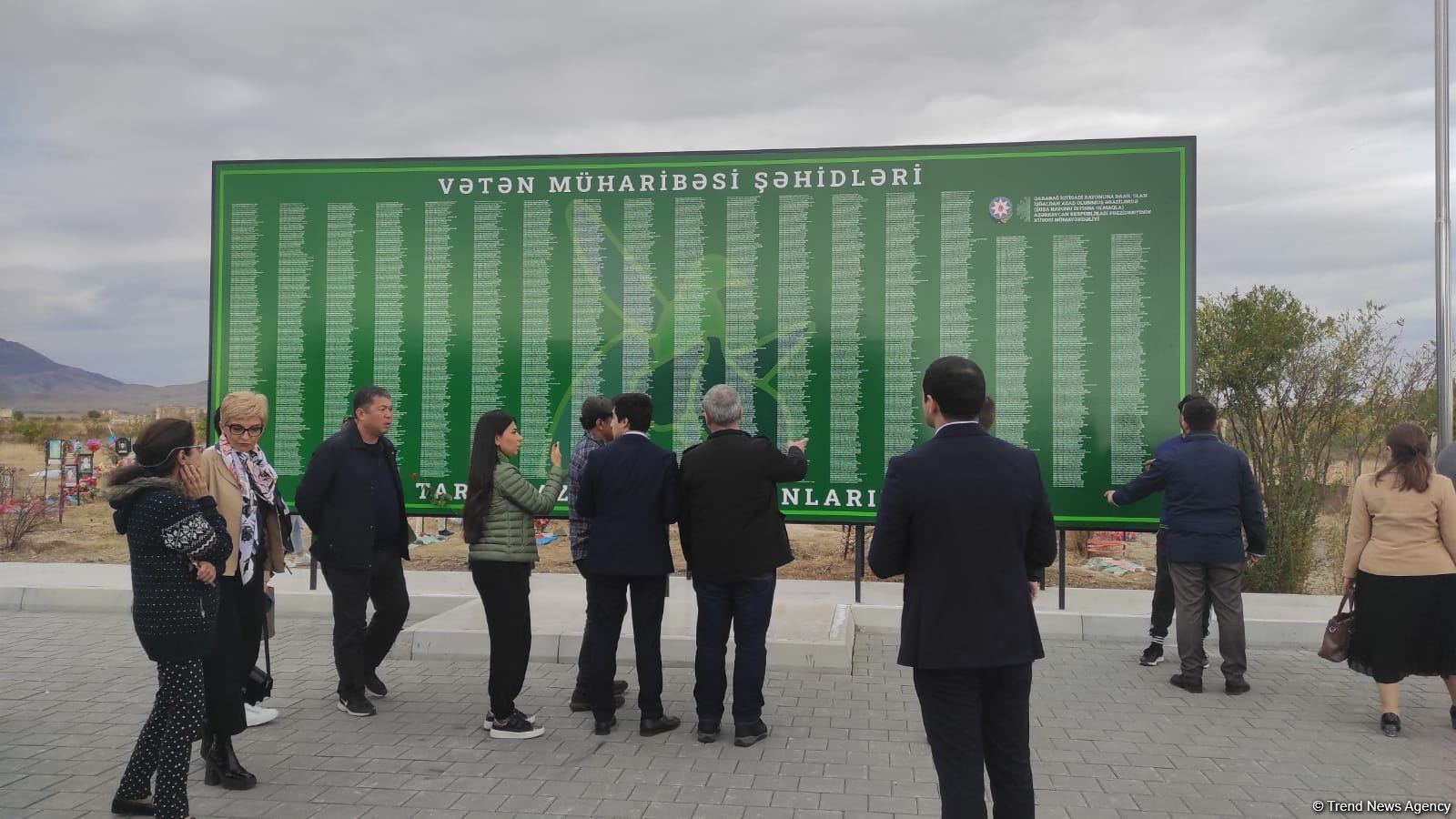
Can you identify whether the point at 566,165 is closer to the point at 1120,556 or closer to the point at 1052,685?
the point at 1052,685

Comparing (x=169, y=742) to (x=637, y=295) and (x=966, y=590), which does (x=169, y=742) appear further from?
(x=637, y=295)

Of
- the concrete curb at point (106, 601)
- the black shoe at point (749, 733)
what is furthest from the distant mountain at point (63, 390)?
the black shoe at point (749, 733)

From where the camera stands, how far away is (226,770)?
4.62 metres

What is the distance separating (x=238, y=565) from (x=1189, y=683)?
18.6 feet

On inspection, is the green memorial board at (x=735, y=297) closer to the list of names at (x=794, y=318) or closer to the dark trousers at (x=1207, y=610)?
the list of names at (x=794, y=318)

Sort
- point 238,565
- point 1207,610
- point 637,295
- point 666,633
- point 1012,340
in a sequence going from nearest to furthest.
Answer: point 238,565, point 1207,610, point 666,633, point 1012,340, point 637,295

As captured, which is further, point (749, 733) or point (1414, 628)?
point (1414, 628)

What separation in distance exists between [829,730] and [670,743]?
88cm

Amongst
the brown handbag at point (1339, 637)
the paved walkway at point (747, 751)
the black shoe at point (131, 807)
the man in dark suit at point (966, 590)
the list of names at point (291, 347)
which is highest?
the list of names at point (291, 347)

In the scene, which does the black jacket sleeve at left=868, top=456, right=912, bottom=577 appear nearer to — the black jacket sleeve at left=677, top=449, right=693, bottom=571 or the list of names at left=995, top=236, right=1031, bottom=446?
the black jacket sleeve at left=677, top=449, right=693, bottom=571

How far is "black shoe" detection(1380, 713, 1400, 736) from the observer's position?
5.55m

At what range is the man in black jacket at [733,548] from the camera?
17.5ft

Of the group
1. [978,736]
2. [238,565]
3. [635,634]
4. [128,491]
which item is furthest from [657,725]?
[128,491]

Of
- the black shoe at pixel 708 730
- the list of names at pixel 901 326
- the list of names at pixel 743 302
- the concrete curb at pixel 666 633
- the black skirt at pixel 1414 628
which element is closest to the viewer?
the black shoe at pixel 708 730
